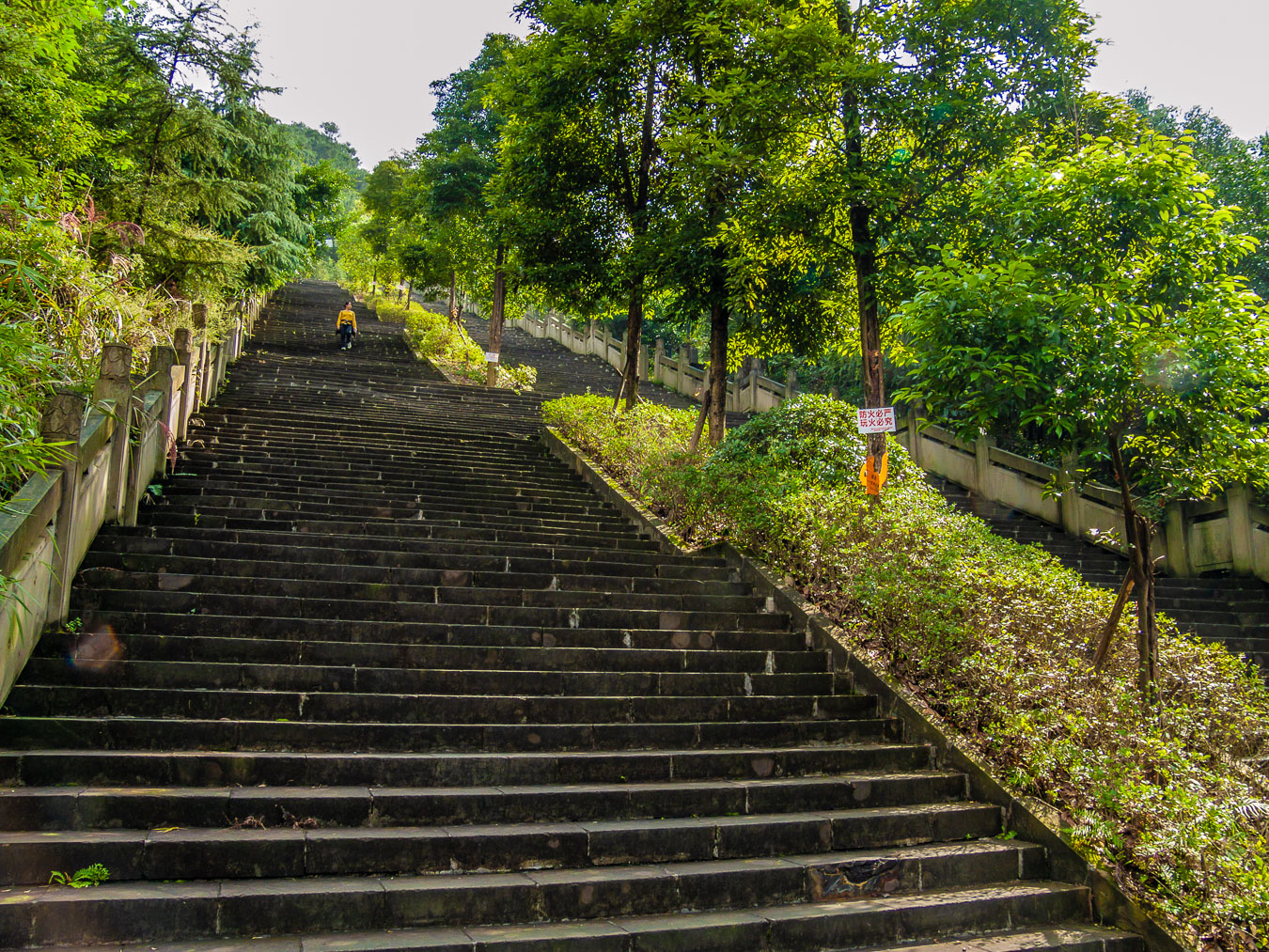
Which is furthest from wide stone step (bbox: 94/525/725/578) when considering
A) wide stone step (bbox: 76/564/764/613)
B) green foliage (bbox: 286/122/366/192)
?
green foliage (bbox: 286/122/366/192)

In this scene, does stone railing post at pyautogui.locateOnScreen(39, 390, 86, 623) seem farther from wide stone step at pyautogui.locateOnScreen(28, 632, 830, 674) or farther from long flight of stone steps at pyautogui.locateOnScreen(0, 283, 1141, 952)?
wide stone step at pyautogui.locateOnScreen(28, 632, 830, 674)

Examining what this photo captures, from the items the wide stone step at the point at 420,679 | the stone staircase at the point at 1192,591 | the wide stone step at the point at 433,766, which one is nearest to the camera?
the wide stone step at the point at 433,766

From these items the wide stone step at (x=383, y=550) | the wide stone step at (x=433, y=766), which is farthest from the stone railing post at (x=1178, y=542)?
the wide stone step at (x=433, y=766)

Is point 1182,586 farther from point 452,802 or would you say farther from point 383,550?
point 452,802

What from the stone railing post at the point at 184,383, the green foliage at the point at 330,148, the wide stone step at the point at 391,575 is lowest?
the wide stone step at the point at 391,575

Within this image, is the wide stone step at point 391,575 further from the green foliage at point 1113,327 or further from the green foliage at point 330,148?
the green foliage at point 330,148

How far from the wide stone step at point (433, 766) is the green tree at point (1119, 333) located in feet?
7.81

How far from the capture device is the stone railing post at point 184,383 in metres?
9.88

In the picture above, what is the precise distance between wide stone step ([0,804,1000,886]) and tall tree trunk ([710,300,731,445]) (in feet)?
26.4

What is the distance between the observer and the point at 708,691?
6551 millimetres

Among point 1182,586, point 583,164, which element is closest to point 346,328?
point 583,164

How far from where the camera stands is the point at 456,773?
500 centimetres

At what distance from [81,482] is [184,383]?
15.7ft

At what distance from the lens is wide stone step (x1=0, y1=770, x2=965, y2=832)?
4.19 m
